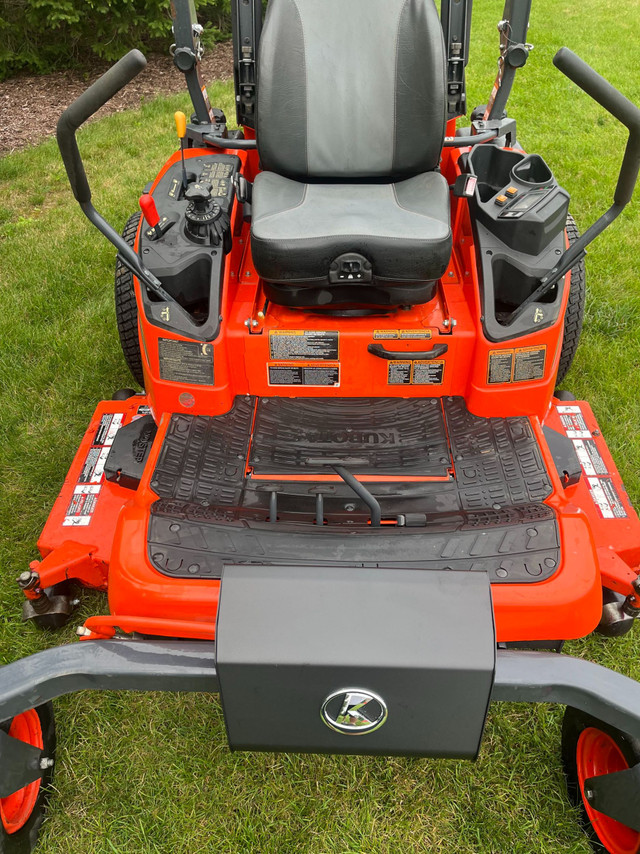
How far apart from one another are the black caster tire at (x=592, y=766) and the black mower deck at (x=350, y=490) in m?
0.38

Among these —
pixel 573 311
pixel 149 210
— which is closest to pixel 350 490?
pixel 149 210

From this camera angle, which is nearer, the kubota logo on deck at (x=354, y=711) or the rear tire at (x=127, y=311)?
the kubota logo on deck at (x=354, y=711)

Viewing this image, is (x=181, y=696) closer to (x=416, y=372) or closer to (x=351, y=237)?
(x=416, y=372)

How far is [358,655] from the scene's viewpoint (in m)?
1.22

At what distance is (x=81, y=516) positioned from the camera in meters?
2.21

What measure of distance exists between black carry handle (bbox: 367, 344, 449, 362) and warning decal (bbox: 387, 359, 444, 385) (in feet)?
0.09

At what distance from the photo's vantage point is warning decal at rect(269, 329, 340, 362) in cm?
209

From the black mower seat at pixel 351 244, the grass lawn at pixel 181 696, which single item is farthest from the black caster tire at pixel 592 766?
the black mower seat at pixel 351 244

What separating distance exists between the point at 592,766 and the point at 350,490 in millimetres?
898

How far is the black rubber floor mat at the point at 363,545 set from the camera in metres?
1.69

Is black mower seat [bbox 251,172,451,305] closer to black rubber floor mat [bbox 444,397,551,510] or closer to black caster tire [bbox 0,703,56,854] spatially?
black rubber floor mat [bbox 444,397,551,510]

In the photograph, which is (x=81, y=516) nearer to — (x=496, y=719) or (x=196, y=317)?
(x=196, y=317)

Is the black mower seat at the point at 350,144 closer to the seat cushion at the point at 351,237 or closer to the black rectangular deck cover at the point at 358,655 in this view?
the seat cushion at the point at 351,237

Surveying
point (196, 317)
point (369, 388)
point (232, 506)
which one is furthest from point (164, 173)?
point (232, 506)
